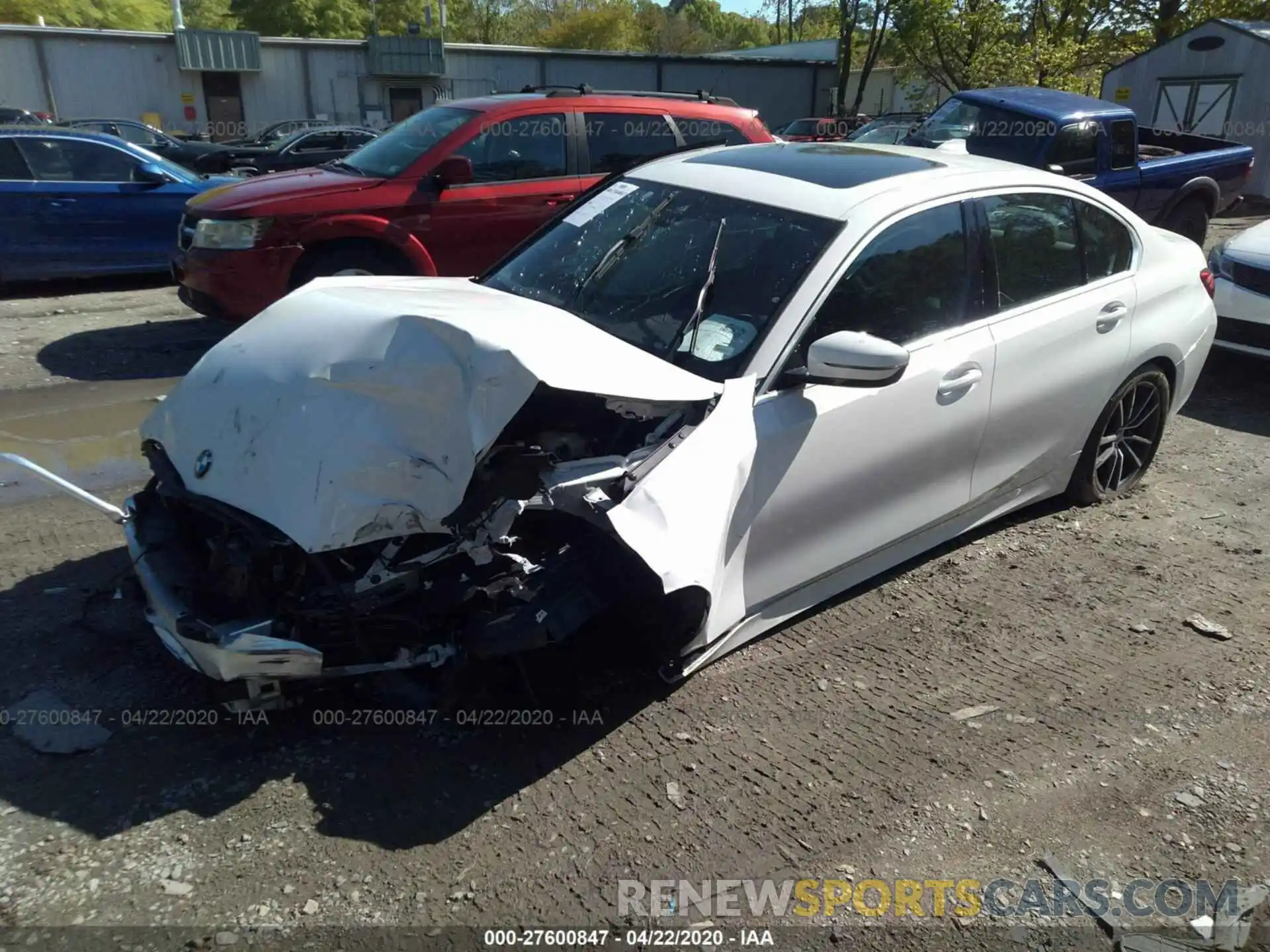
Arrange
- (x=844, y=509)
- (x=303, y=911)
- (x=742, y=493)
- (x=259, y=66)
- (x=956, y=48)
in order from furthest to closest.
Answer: (x=259, y=66) → (x=956, y=48) → (x=844, y=509) → (x=742, y=493) → (x=303, y=911)

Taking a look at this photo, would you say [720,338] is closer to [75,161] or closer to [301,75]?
[75,161]

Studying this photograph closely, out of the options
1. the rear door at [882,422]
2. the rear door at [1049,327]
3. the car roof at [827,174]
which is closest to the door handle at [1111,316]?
the rear door at [1049,327]

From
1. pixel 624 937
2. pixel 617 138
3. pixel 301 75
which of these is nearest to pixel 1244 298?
pixel 617 138

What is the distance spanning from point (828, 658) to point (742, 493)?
94 cm

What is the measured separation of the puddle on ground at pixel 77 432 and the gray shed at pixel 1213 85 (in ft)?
65.1

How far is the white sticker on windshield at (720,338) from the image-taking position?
3287 mm

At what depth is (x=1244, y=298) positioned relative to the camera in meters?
6.88

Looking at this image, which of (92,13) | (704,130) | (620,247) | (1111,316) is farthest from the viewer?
(92,13)

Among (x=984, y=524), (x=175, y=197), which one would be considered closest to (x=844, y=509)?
(x=984, y=524)

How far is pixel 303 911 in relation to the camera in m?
2.45

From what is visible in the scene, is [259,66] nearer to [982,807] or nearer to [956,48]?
[956,48]

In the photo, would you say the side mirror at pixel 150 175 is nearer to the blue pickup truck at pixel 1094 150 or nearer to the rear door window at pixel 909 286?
the blue pickup truck at pixel 1094 150

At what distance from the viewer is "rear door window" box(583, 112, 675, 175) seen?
7.43 m

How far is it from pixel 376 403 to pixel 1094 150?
928 centimetres
